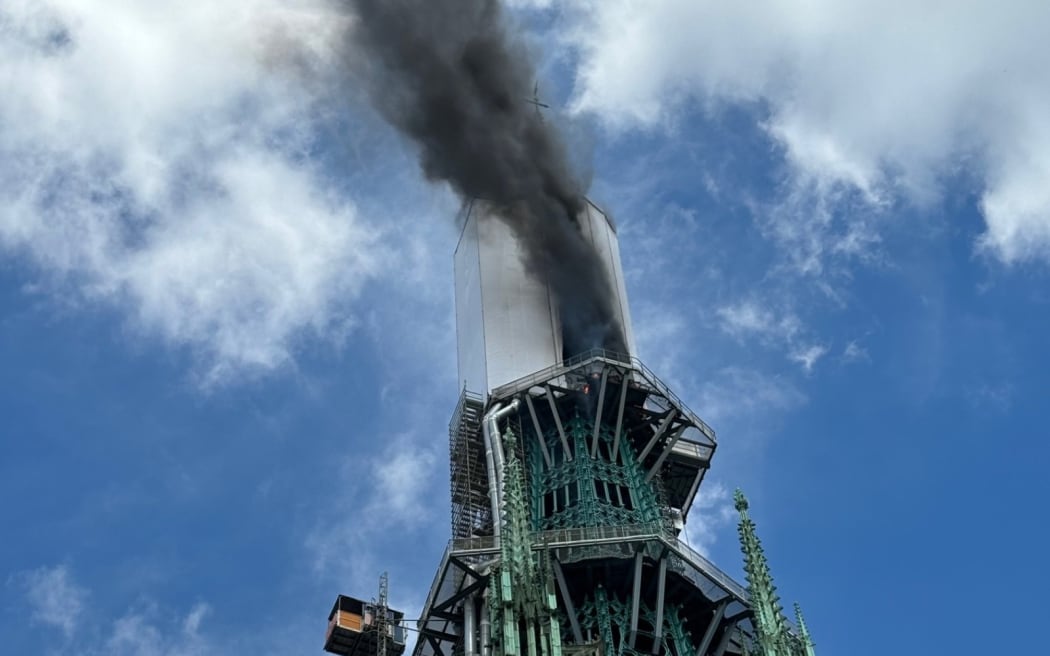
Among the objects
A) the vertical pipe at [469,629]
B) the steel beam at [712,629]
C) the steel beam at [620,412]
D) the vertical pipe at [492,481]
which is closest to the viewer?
the vertical pipe at [469,629]

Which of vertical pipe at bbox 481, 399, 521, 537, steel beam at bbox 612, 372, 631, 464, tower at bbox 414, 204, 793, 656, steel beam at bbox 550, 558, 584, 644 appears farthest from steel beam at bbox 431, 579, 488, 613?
steel beam at bbox 612, 372, 631, 464

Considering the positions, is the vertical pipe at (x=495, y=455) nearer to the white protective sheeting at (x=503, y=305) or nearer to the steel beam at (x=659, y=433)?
the white protective sheeting at (x=503, y=305)

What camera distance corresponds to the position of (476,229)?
9688 centimetres

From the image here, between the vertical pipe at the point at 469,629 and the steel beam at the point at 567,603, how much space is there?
459cm

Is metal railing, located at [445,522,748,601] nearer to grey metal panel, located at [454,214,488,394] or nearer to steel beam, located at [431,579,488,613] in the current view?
steel beam, located at [431,579,488,613]

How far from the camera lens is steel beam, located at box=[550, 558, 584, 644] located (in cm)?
6981

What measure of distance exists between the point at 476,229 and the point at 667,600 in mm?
33249

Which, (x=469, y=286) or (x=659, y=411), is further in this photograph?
(x=469, y=286)

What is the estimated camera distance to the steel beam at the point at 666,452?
82.0m

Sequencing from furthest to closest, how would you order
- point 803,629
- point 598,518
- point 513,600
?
point 598,518
point 803,629
point 513,600

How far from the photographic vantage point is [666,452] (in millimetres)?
82875

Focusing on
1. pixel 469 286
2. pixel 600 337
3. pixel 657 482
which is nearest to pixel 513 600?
pixel 657 482

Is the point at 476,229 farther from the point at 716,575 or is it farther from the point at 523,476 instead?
the point at 716,575

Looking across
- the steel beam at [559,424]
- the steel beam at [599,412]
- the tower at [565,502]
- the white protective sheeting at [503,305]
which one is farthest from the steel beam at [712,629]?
the white protective sheeting at [503,305]
